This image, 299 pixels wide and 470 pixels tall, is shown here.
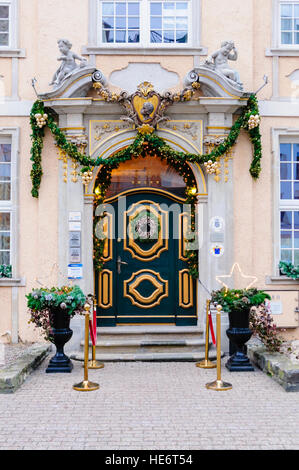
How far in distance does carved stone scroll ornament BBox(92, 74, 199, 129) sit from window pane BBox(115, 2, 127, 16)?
1437 mm

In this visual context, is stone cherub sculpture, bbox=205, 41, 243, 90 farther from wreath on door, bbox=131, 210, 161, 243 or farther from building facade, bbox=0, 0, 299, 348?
wreath on door, bbox=131, 210, 161, 243

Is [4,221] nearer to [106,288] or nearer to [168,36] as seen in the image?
[106,288]

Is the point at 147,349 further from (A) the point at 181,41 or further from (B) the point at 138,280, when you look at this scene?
(A) the point at 181,41

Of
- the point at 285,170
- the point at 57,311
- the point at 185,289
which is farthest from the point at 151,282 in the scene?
the point at 285,170

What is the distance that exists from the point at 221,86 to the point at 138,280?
135 inches

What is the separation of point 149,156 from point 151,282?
213 centimetres

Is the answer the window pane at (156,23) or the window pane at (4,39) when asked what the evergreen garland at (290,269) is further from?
the window pane at (4,39)

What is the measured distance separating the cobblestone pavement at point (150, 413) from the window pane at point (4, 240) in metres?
2.59

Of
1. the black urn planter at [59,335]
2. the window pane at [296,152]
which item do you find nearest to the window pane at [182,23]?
the window pane at [296,152]

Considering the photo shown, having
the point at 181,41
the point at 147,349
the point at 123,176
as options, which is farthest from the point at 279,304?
the point at 181,41

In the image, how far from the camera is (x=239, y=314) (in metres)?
7.41

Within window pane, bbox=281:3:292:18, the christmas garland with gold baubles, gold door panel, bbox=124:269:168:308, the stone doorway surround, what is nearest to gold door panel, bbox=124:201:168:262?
gold door panel, bbox=124:269:168:308

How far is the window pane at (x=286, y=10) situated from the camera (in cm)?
927

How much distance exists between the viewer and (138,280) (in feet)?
30.1
